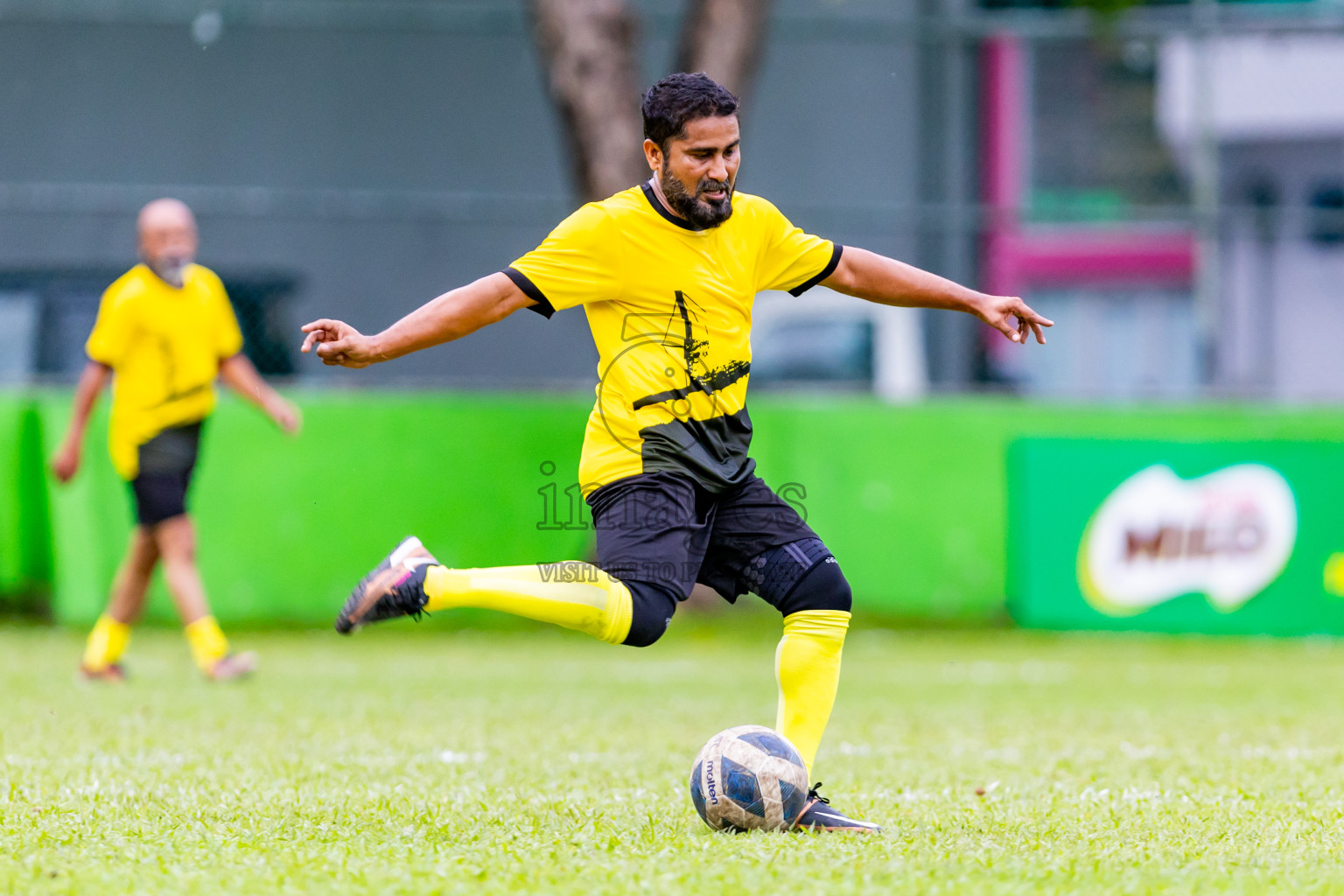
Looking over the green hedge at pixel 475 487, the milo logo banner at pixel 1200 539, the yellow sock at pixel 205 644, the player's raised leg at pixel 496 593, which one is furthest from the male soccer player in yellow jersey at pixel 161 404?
the milo logo banner at pixel 1200 539

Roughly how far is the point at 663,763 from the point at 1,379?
8.69m

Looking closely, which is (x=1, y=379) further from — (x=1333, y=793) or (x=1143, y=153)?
(x=1143, y=153)

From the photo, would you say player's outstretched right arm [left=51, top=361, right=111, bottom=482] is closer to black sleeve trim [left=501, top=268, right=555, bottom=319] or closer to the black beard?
black sleeve trim [left=501, top=268, right=555, bottom=319]

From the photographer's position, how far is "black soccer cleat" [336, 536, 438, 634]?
13.0 ft

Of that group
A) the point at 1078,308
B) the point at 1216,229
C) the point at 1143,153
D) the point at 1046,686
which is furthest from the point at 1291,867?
the point at 1143,153

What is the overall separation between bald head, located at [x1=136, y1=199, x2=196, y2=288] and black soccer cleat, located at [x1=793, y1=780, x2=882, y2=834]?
488cm

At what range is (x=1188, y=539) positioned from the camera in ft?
34.8

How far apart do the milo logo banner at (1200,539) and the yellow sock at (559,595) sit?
7.21 metres

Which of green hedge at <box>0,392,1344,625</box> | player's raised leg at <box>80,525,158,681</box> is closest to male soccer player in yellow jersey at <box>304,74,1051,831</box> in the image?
player's raised leg at <box>80,525,158,681</box>

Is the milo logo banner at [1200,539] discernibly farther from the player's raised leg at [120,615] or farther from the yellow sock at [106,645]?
the yellow sock at [106,645]

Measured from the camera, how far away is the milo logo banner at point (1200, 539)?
34.9 ft

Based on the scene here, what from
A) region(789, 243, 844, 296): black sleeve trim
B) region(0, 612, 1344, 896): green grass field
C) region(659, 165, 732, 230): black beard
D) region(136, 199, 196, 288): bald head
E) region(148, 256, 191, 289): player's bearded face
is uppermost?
region(136, 199, 196, 288): bald head

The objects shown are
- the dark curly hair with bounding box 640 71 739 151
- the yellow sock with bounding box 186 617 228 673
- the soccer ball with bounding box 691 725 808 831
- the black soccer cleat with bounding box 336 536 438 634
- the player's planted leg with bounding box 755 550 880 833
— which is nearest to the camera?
the black soccer cleat with bounding box 336 536 438 634

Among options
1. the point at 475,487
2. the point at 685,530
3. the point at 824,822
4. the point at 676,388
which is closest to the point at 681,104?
the point at 676,388
